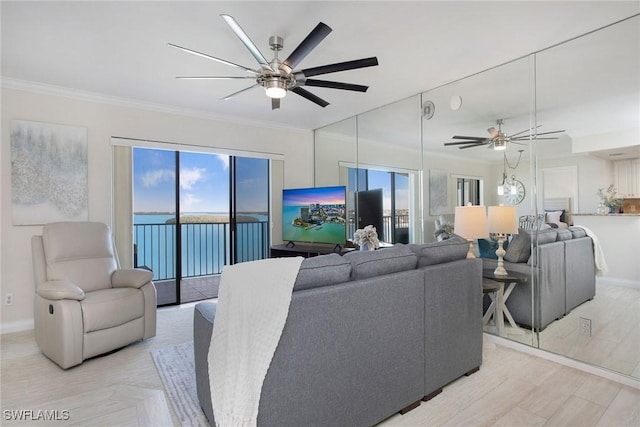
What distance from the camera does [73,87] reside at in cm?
334


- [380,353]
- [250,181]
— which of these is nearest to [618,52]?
[380,353]

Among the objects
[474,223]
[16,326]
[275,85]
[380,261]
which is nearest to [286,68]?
[275,85]

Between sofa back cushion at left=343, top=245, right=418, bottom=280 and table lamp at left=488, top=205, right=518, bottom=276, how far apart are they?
4.38 feet

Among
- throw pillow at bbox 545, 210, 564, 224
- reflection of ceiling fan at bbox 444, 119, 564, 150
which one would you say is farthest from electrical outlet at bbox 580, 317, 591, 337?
reflection of ceiling fan at bbox 444, 119, 564, 150

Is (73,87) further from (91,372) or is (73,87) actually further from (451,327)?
(451,327)

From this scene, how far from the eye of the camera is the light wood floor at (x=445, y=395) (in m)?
1.80

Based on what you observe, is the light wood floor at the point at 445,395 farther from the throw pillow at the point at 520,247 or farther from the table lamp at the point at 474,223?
the table lamp at the point at 474,223

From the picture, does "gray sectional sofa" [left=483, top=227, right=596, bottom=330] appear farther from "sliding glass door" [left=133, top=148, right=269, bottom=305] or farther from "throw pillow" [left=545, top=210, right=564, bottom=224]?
"sliding glass door" [left=133, top=148, right=269, bottom=305]

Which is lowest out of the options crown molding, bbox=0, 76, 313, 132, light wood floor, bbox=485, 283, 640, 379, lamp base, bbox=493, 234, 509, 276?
light wood floor, bbox=485, 283, 640, 379

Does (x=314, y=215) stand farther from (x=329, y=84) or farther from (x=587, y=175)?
(x=587, y=175)

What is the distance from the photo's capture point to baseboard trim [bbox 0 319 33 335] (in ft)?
10.3

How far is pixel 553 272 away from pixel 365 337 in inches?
79.3

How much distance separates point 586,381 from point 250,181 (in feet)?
14.5

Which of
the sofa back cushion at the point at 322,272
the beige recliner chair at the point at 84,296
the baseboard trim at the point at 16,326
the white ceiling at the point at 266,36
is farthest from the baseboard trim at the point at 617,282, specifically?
the baseboard trim at the point at 16,326
